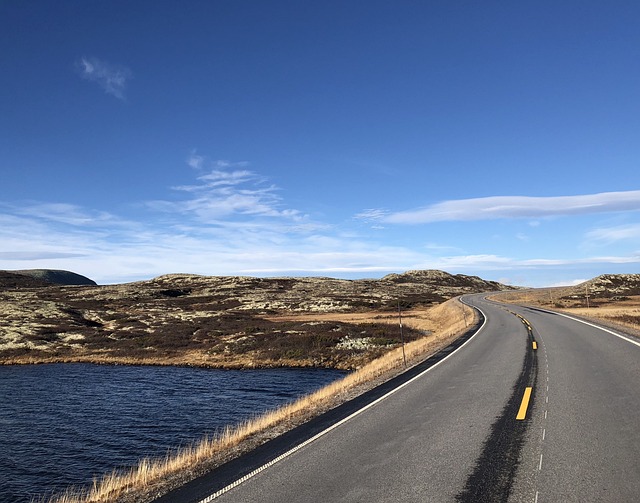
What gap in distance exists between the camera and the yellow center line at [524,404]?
10.6m

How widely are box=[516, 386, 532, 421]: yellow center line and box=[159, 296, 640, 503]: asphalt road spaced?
0.33 ft

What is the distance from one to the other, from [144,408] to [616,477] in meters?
22.3

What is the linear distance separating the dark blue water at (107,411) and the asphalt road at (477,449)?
10.0 meters

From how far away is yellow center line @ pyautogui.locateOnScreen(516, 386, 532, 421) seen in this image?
10562mm

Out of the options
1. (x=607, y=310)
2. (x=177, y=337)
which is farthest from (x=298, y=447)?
(x=607, y=310)

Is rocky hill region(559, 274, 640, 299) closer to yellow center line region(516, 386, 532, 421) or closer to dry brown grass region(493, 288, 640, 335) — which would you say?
dry brown grass region(493, 288, 640, 335)

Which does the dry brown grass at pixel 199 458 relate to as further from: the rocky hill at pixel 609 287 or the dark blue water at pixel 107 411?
the rocky hill at pixel 609 287

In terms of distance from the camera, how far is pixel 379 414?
11.8 meters

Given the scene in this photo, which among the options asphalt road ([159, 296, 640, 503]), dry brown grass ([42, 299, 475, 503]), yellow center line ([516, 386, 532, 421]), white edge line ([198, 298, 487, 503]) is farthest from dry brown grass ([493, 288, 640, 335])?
dry brown grass ([42, 299, 475, 503])

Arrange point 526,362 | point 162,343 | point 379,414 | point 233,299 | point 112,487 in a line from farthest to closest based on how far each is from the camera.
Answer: point 233,299 < point 162,343 < point 526,362 < point 379,414 < point 112,487

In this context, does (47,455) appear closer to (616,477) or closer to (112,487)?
(112,487)

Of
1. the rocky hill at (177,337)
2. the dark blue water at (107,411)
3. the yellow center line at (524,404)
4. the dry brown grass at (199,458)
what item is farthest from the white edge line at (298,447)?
the dark blue water at (107,411)

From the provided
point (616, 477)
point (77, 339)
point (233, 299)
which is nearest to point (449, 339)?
point (616, 477)

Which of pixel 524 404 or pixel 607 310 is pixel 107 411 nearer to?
pixel 524 404
